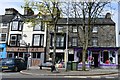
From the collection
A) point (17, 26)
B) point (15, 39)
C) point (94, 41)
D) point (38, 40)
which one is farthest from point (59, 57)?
point (17, 26)

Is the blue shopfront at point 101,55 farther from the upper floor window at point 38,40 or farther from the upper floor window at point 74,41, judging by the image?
the upper floor window at point 38,40

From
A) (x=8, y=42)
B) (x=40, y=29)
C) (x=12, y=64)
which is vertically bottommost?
(x=12, y=64)

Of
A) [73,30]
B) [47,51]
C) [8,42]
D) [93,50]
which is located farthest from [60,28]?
[8,42]

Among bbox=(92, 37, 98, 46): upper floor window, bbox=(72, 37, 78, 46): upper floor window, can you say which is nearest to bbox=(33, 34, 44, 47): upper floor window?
bbox=(72, 37, 78, 46): upper floor window

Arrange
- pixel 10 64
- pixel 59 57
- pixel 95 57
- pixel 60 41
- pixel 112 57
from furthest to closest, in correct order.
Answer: pixel 60 41, pixel 59 57, pixel 95 57, pixel 112 57, pixel 10 64

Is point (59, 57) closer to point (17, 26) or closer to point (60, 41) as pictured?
point (60, 41)

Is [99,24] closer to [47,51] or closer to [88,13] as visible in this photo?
[47,51]

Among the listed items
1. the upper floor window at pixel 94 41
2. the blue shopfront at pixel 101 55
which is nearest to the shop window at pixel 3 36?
the blue shopfront at pixel 101 55

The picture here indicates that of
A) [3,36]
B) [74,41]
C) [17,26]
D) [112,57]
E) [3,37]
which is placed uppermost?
[17,26]

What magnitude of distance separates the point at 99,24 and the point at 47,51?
31.6 ft

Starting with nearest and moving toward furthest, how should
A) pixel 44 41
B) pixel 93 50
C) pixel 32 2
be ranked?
pixel 32 2, pixel 93 50, pixel 44 41

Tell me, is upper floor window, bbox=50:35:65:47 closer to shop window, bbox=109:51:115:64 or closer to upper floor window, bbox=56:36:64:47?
upper floor window, bbox=56:36:64:47

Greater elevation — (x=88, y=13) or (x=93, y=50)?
(x=88, y=13)

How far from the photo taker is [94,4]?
2036 cm
